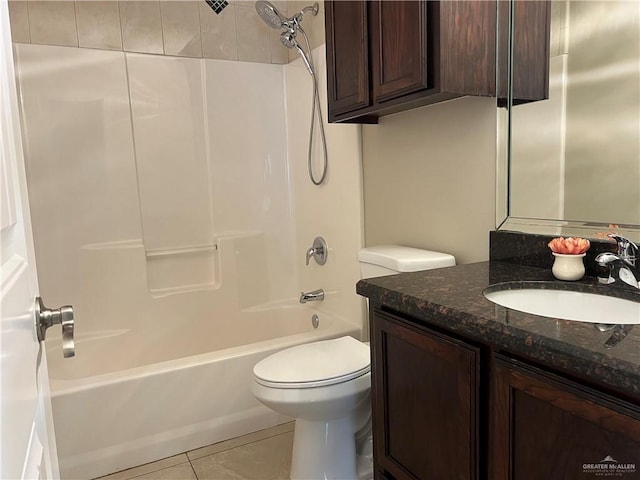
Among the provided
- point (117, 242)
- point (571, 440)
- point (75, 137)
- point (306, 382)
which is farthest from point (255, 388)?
point (75, 137)

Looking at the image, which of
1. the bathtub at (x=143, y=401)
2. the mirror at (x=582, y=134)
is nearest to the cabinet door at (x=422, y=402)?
the mirror at (x=582, y=134)

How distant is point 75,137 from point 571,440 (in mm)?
2424

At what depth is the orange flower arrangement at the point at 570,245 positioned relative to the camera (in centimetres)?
117

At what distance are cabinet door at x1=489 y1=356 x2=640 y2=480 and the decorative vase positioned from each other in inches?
17.6

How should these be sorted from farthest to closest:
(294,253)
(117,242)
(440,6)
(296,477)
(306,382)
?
(294,253) < (117,242) < (296,477) < (306,382) < (440,6)

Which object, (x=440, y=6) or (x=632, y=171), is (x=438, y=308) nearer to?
(x=632, y=171)

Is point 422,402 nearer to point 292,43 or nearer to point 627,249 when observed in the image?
point 627,249

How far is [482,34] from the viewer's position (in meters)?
1.40

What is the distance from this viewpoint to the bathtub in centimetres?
182

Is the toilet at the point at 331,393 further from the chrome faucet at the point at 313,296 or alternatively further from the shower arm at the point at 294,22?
the shower arm at the point at 294,22

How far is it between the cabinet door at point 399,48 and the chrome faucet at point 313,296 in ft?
3.98

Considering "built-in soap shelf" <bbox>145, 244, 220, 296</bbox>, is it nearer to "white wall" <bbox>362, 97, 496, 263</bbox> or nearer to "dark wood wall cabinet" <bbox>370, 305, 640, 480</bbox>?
"white wall" <bbox>362, 97, 496, 263</bbox>

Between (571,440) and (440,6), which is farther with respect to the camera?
(440,6)

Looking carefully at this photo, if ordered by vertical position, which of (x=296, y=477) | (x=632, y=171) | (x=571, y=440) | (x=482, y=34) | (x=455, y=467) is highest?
(x=482, y=34)
